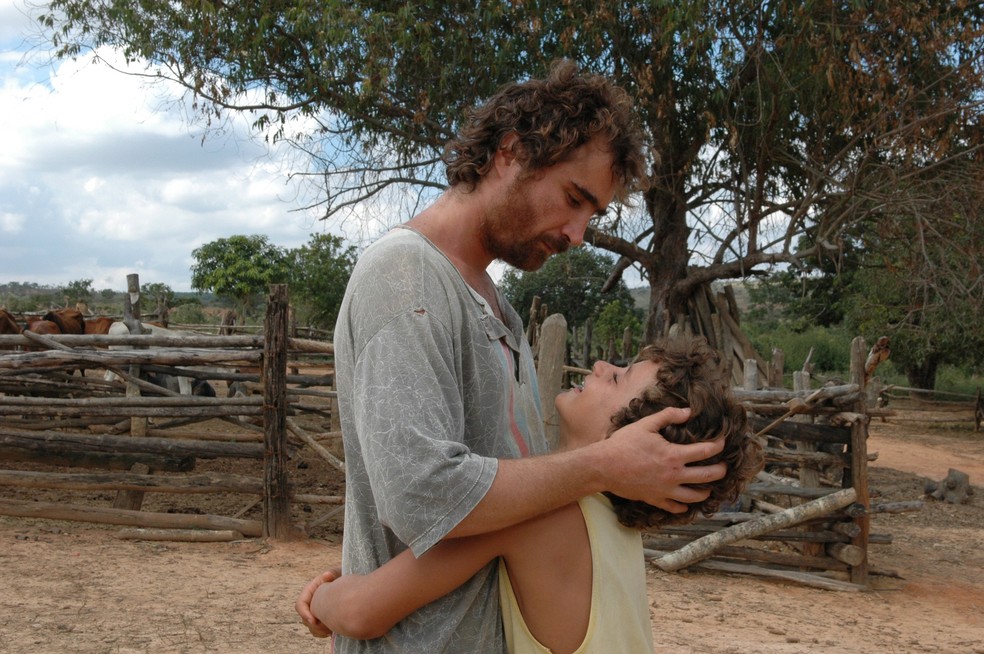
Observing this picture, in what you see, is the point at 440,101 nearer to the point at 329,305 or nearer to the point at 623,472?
the point at 623,472

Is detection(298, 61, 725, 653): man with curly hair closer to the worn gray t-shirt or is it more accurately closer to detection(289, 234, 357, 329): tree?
the worn gray t-shirt

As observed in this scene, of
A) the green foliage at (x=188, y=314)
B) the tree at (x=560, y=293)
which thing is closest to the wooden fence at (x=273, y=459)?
the tree at (x=560, y=293)

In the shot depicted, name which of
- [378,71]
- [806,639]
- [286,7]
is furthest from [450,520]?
[286,7]

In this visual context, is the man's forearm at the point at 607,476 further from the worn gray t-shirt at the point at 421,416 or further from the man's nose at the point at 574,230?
the man's nose at the point at 574,230

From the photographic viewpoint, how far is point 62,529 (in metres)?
6.62

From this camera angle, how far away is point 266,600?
512cm

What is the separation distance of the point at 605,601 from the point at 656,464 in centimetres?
23

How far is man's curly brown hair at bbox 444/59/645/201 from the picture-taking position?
1403mm

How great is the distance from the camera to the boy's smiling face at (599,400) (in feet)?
4.79

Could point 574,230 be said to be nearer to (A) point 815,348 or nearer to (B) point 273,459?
(B) point 273,459

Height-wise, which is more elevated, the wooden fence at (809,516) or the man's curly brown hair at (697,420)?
the man's curly brown hair at (697,420)

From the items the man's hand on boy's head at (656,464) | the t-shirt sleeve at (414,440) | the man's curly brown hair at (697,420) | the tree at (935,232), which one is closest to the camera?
the t-shirt sleeve at (414,440)

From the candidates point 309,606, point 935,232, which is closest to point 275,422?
point 309,606

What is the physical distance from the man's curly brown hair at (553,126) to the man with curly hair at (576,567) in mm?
413
